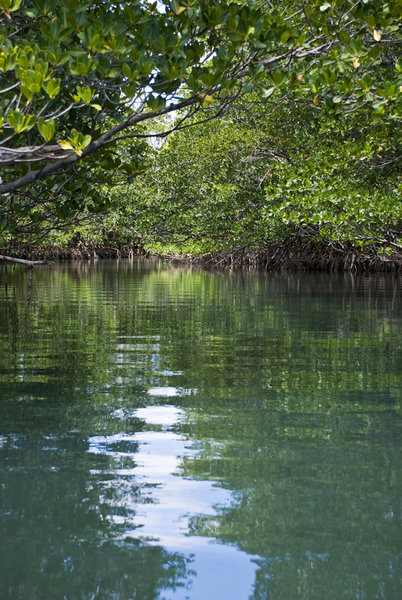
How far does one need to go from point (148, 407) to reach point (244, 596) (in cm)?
258

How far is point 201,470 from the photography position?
3514 millimetres

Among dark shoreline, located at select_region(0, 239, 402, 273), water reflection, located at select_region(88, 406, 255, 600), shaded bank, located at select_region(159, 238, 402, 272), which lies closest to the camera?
water reflection, located at select_region(88, 406, 255, 600)

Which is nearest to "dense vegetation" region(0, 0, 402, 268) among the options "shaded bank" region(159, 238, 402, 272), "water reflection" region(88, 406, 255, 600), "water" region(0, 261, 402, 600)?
"water" region(0, 261, 402, 600)

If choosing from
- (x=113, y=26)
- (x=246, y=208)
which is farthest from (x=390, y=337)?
(x=246, y=208)

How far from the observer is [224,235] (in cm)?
2178

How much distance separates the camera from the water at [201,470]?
248 cm

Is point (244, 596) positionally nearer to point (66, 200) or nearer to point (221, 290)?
point (66, 200)

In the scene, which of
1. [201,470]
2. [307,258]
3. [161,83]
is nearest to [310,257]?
[307,258]

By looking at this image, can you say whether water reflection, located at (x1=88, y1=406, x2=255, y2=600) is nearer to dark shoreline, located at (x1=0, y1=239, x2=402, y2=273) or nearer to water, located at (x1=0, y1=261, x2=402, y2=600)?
water, located at (x1=0, y1=261, x2=402, y2=600)

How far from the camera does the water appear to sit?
2482mm

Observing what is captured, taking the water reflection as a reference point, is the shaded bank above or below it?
above

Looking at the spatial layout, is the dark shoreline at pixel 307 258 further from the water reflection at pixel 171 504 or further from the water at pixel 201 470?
the water reflection at pixel 171 504

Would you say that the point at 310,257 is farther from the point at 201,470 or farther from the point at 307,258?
the point at 201,470

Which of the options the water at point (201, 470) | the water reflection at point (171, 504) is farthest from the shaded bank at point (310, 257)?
the water reflection at point (171, 504)
